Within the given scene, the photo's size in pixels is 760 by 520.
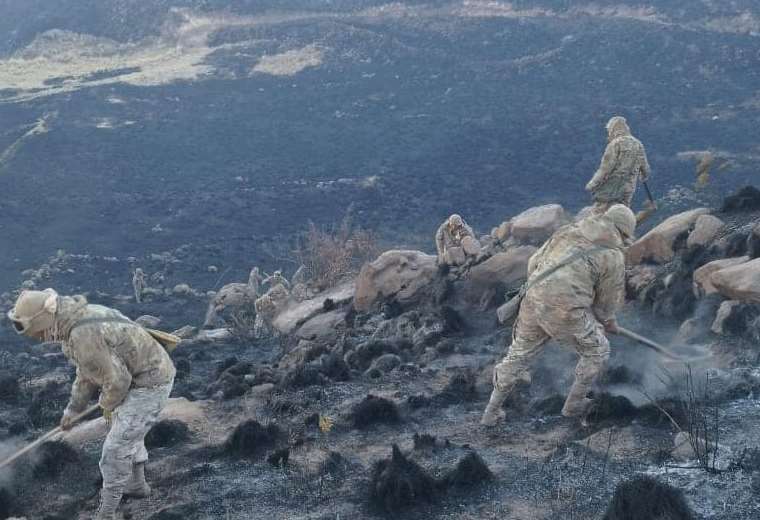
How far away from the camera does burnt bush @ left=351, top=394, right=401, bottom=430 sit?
7543 millimetres

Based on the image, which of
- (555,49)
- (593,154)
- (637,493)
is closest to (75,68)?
(555,49)

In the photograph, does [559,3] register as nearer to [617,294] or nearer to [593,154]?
[593,154]

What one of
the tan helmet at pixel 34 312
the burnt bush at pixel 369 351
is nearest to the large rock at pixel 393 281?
the burnt bush at pixel 369 351

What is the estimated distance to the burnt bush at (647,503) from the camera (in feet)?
16.2

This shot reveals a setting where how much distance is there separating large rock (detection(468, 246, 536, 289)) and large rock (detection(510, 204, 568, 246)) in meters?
1.01

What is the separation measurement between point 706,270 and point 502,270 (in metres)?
2.86

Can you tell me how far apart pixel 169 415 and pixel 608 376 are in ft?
13.3

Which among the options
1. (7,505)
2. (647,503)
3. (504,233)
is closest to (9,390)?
(7,505)

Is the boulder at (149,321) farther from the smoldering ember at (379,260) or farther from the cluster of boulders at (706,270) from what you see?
the cluster of boulders at (706,270)

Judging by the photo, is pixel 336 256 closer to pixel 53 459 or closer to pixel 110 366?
pixel 53 459

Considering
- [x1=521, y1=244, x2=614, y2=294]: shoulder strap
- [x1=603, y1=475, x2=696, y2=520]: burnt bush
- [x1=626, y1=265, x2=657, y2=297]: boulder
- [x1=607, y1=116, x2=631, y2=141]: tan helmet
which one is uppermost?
[x1=521, y1=244, x2=614, y2=294]: shoulder strap

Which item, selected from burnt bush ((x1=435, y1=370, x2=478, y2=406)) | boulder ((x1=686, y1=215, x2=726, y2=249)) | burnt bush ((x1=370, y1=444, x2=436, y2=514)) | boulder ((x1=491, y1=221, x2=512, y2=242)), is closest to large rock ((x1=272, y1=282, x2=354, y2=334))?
boulder ((x1=491, y1=221, x2=512, y2=242))

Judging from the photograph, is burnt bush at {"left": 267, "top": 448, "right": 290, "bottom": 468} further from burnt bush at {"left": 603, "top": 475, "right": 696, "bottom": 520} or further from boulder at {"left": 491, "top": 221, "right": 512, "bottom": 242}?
boulder at {"left": 491, "top": 221, "right": 512, "bottom": 242}

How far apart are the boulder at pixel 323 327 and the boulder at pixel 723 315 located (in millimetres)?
5255
